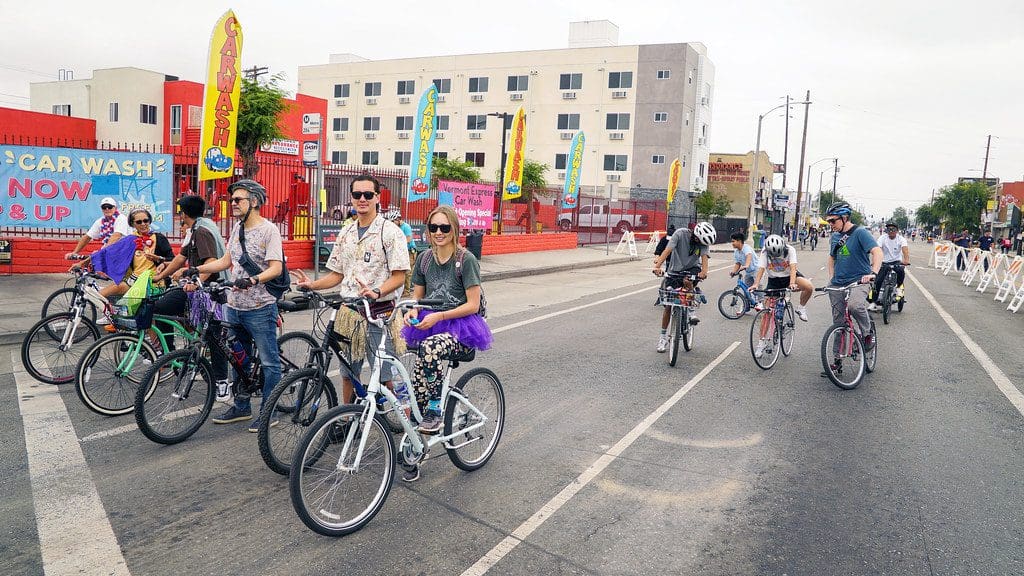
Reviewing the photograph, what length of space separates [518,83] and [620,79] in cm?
802

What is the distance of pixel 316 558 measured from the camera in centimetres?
371

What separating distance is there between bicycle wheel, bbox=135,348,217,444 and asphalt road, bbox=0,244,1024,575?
147 mm

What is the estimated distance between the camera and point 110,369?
19.0 ft

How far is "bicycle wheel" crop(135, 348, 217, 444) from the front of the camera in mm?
5094

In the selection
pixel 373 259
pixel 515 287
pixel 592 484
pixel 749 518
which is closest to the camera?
pixel 749 518

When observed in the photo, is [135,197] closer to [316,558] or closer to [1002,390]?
[316,558]

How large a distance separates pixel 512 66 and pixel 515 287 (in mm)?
43165

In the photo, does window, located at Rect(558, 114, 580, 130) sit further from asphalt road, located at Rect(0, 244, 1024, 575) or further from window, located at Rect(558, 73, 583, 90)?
asphalt road, located at Rect(0, 244, 1024, 575)

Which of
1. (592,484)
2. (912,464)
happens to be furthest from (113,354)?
(912,464)

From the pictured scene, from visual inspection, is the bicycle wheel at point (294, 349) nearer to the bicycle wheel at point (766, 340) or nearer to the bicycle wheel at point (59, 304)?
the bicycle wheel at point (59, 304)

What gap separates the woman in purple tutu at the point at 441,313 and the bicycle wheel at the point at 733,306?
30.5ft

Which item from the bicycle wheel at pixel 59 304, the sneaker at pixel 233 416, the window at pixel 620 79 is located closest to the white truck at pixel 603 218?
the window at pixel 620 79

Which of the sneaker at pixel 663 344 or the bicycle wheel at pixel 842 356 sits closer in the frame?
the bicycle wheel at pixel 842 356

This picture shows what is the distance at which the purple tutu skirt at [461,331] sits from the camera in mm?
4688
